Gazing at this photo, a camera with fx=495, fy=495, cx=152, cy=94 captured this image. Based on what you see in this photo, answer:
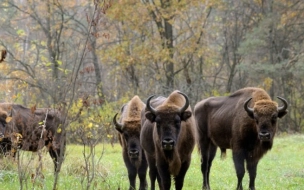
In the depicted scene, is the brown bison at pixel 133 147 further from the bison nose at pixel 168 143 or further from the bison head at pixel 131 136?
the bison nose at pixel 168 143

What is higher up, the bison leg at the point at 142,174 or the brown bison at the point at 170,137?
the brown bison at the point at 170,137

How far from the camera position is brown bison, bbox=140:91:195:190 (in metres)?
8.18

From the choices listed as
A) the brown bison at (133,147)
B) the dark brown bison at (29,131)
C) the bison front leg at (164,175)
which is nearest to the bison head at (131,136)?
the brown bison at (133,147)

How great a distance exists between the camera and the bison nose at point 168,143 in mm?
7861

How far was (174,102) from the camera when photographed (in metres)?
9.00

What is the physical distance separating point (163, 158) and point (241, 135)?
8.38 ft

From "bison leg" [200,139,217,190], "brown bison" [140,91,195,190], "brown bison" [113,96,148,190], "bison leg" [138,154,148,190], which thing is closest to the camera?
"brown bison" [140,91,195,190]

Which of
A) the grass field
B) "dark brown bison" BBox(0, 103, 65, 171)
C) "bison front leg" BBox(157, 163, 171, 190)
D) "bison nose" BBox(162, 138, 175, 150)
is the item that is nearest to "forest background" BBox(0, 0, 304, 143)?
the grass field

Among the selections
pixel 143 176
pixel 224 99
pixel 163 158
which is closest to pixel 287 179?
pixel 224 99

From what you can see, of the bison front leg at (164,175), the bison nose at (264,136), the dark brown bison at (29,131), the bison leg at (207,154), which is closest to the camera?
the dark brown bison at (29,131)

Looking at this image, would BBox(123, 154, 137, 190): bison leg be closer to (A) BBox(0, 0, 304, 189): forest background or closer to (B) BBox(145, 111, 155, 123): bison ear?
(B) BBox(145, 111, 155, 123): bison ear

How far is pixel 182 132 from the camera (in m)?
8.75

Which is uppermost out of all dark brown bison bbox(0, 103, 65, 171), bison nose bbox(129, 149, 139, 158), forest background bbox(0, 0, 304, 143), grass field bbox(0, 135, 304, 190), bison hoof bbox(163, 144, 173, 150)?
forest background bbox(0, 0, 304, 143)

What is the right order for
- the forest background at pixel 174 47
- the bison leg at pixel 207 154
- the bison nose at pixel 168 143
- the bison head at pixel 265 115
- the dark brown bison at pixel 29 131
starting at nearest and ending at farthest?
the dark brown bison at pixel 29 131, the bison nose at pixel 168 143, the bison head at pixel 265 115, the bison leg at pixel 207 154, the forest background at pixel 174 47
